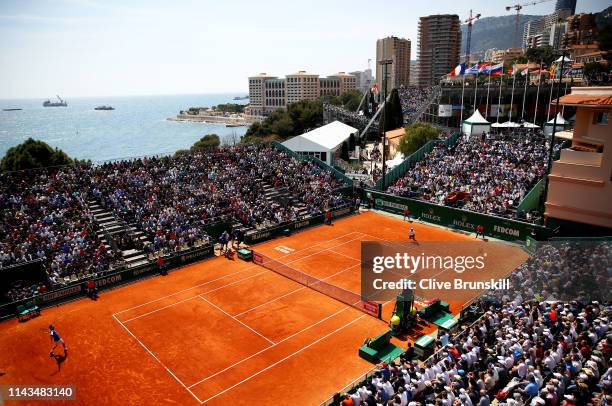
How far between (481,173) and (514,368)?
30188 mm

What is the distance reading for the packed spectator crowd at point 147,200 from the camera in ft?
93.0

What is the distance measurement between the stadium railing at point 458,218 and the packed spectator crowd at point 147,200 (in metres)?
4.62

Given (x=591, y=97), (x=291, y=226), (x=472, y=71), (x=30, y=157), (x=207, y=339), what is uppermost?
(x=472, y=71)

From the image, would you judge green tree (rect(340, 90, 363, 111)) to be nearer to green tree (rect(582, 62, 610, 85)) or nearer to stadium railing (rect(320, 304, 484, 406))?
green tree (rect(582, 62, 610, 85))

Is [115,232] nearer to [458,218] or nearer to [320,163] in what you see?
[320,163]

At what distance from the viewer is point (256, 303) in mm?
24594

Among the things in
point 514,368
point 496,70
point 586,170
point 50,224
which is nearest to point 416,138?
point 496,70

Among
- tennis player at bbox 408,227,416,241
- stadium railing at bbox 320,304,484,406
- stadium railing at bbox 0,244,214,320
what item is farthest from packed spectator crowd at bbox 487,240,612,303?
stadium railing at bbox 0,244,214,320

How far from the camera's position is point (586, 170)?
88.1 feet

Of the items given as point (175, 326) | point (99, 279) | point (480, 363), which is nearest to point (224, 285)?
point (175, 326)

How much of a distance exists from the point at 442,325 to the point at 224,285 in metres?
13.6

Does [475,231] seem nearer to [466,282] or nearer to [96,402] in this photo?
[466,282]

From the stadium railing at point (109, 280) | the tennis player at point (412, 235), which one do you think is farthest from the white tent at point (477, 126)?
the stadium railing at point (109, 280)

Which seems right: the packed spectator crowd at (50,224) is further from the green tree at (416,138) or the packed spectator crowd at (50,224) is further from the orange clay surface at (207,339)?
the green tree at (416,138)
